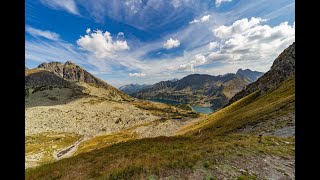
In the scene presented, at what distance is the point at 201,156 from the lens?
17.8 metres

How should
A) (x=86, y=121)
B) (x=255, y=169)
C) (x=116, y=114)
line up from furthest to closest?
1. (x=116, y=114)
2. (x=86, y=121)
3. (x=255, y=169)

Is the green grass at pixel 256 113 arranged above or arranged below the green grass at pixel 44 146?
above

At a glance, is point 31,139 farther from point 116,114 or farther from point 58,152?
point 116,114

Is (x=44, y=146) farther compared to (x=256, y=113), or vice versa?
(x=44, y=146)

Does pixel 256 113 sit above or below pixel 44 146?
above

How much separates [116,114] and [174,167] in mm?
172319

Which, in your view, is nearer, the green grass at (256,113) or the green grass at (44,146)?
the green grass at (256,113)

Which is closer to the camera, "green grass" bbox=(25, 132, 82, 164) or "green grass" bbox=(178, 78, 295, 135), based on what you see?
"green grass" bbox=(178, 78, 295, 135)

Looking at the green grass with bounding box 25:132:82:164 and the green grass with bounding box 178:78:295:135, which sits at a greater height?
the green grass with bounding box 178:78:295:135
